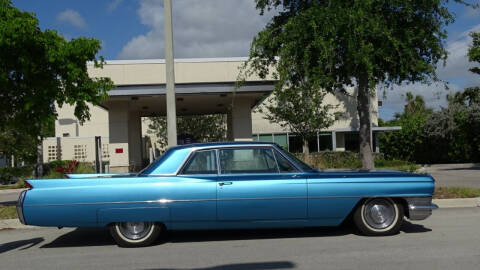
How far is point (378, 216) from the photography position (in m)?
6.40

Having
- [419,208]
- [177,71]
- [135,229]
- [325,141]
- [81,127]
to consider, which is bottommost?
[135,229]

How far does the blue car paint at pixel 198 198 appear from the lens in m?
5.88

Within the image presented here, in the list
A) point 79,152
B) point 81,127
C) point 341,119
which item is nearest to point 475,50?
point 341,119

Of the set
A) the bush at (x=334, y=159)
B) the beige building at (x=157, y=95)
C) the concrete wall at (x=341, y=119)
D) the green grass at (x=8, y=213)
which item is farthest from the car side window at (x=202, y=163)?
the concrete wall at (x=341, y=119)

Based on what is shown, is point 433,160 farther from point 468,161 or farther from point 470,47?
point 470,47

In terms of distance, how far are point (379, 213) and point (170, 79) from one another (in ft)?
18.3

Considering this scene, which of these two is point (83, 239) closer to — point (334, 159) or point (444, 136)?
point (334, 159)

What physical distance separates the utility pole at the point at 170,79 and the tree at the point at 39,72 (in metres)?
1.36

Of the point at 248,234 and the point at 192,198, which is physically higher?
the point at 192,198

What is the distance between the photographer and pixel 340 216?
20.3 feet

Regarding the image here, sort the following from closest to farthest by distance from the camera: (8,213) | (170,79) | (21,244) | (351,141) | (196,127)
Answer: (21,244) < (8,213) < (170,79) < (351,141) < (196,127)

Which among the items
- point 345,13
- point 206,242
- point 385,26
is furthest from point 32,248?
point 385,26

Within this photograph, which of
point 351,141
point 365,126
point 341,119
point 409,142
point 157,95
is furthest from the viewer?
point 351,141

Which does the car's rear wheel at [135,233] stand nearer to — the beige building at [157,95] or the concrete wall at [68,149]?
the beige building at [157,95]
